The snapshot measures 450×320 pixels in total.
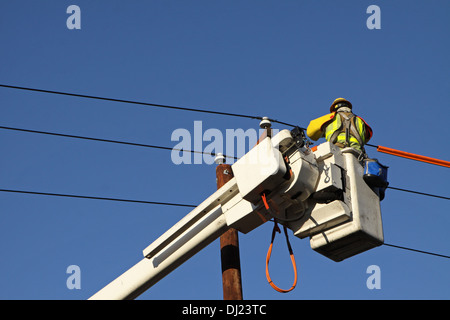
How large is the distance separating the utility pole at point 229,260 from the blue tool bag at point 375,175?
1.70m

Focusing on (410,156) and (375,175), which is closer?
(375,175)

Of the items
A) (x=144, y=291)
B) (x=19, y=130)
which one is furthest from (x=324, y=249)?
(x=19, y=130)

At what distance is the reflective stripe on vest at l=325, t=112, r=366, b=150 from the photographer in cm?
747

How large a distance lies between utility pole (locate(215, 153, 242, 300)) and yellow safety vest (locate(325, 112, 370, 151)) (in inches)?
51.1

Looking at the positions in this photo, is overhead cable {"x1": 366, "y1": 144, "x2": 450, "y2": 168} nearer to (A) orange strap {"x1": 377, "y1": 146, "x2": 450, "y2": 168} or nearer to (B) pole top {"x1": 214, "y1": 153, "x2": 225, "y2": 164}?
(A) orange strap {"x1": 377, "y1": 146, "x2": 450, "y2": 168}

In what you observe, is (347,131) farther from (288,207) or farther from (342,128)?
(288,207)

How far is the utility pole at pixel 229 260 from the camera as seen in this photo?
7656 mm

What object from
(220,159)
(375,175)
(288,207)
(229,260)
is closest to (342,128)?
(375,175)

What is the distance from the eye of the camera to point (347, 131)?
754 cm

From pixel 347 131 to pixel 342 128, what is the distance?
10cm

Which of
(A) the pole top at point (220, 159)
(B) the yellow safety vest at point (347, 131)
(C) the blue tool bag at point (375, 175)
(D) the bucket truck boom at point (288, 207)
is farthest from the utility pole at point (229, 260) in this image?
(C) the blue tool bag at point (375, 175)

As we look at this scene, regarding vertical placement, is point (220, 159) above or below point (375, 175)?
above

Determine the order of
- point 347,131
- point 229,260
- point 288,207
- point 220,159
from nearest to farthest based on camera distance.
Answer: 1. point 288,207
2. point 347,131
3. point 229,260
4. point 220,159

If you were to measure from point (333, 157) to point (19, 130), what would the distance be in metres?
4.34
